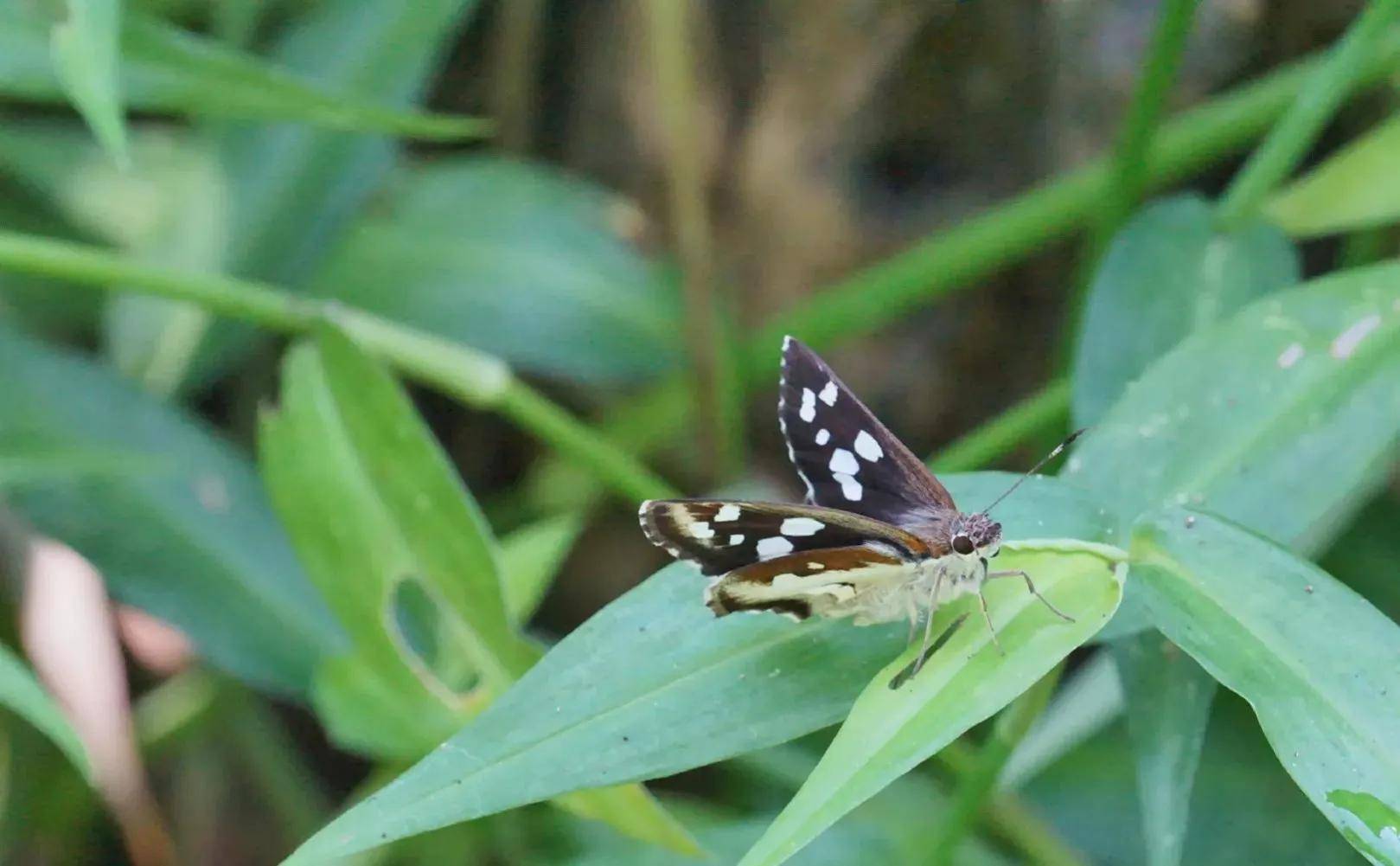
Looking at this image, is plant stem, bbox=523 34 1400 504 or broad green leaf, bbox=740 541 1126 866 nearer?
broad green leaf, bbox=740 541 1126 866

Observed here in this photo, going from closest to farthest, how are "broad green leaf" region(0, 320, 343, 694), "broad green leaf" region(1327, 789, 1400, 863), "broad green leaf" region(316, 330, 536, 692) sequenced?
1. "broad green leaf" region(1327, 789, 1400, 863)
2. "broad green leaf" region(316, 330, 536, 692)
3. "broad green leaf" region(0, 320, 343, 694)

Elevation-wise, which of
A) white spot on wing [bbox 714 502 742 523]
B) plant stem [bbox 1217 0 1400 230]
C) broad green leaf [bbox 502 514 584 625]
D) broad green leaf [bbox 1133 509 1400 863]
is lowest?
broad green leaf [bbox 1133 509 1400 863]

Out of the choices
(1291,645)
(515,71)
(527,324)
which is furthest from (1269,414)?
(515,71)

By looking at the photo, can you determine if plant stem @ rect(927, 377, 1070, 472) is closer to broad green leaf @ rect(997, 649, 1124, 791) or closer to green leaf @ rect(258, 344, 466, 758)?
broad green leaf @ rect(997, 649, 1124, 791)

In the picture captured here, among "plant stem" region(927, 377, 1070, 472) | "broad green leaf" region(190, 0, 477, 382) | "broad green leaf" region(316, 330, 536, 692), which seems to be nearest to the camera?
"broad green leaf" region(316, 330, 536, 692)

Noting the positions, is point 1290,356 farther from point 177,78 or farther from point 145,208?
point 145,208

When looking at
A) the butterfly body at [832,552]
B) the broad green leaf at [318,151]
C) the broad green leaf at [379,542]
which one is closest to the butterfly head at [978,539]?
the butterfly body at [832,552]

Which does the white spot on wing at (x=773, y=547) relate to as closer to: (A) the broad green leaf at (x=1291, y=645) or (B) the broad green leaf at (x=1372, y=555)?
(A) the broad green leaf at (x=1291, y=645)

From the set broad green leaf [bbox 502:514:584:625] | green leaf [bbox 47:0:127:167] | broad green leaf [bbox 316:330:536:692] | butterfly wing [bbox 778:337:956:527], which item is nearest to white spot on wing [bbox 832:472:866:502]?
butterfly wing [bbox 778:337:956:527]
